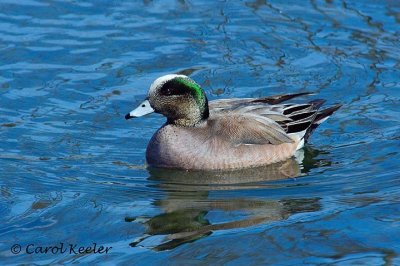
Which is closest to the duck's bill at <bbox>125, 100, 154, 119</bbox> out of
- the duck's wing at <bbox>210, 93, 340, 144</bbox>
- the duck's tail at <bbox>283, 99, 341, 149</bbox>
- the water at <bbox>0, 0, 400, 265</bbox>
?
the water at <bbox>0, 0, 400, 265</bbox>

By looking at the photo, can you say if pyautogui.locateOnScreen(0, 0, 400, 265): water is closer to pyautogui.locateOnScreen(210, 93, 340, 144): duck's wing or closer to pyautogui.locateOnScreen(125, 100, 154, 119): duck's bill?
pyautogui.locateOnScreen(210, 93, 340, 144): duck's wing

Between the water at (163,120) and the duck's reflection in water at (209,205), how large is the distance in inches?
0.7

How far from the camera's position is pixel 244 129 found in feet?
33.1

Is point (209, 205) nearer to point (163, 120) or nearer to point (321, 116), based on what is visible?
point (321, 116)

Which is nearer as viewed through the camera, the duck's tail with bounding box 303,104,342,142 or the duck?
the duck

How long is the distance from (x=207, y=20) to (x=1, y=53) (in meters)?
2.57

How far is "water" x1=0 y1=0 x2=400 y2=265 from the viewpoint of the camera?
809cm

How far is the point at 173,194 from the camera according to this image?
9.30 metres

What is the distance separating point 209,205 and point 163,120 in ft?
8.05

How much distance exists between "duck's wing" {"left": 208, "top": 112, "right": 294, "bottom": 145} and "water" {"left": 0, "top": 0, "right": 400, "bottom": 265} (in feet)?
0.98

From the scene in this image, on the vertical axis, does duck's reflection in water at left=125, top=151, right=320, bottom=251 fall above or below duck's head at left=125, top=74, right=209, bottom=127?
below

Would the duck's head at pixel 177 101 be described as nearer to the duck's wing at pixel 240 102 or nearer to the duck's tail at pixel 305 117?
the duck's wing at pixel 240 102

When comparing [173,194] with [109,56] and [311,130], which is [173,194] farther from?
[109,56]

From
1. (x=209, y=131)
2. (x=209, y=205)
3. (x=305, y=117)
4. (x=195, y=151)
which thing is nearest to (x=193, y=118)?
(x=209, y=131)
